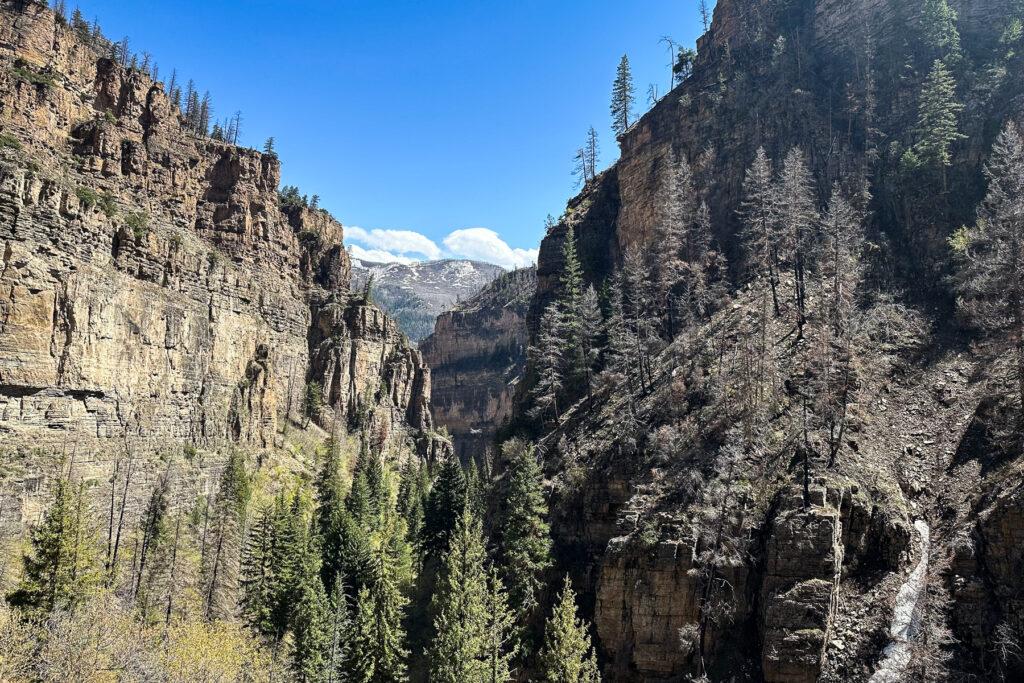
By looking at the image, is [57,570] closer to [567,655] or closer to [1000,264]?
[567,655]

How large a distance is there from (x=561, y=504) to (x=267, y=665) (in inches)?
844

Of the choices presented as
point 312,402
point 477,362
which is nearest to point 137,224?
point 312,402

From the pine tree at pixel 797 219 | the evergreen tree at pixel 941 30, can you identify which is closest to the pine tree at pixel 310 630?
the pine tree at pixel 797 219

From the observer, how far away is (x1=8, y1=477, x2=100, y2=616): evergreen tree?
3338 centimetres

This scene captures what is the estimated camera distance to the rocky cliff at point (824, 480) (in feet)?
92.1

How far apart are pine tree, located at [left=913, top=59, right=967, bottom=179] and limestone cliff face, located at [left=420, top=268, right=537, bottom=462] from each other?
121616mm

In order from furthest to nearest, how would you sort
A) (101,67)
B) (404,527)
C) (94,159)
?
(101,67) < (94,159) < (404,527)

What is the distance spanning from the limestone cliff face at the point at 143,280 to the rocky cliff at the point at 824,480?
4172cm

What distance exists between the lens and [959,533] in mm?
28547

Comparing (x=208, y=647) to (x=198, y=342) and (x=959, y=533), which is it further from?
(x=198, y=342)

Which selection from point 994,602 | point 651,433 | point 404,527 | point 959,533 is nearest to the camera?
point 994,602

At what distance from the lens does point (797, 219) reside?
5109cm

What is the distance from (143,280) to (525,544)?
179ft

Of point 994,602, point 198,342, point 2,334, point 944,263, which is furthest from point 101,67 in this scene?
point 994,602
